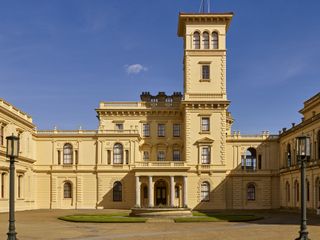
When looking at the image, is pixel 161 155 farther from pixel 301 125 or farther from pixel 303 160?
pixel 303 160

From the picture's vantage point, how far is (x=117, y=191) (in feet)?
232

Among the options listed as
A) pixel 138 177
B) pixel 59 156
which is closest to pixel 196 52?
pixel 138 177

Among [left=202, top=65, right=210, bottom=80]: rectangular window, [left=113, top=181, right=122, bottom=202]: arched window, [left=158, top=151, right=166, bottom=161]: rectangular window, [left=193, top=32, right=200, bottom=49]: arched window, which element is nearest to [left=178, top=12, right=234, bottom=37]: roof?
[left=193, top=32, right=200, bottom=49]: arched window

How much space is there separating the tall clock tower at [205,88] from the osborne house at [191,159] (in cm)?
13

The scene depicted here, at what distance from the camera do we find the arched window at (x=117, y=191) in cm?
7044

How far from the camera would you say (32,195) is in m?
69.8

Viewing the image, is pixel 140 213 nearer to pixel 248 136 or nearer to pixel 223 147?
pixel 223 147

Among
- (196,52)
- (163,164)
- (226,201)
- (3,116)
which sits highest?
(196,52)

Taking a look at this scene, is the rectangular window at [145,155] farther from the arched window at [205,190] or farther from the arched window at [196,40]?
the arched window at [196,40]

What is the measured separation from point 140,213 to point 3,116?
21230mm

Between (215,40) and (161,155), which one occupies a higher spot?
(215,40)

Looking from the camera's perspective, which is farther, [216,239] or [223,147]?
[223,147]

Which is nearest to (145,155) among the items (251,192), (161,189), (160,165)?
(161,189)

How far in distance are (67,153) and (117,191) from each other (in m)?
8.98
